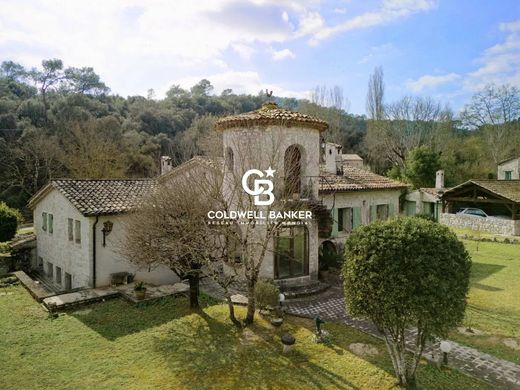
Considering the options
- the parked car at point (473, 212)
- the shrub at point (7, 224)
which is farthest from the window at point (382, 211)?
the shrub at point (7, 224)

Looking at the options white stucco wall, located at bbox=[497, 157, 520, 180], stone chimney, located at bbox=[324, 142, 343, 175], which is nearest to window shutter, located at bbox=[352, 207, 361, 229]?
stone chimney, located at bbox=[324, 142, 343, 175]

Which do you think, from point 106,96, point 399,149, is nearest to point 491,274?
point 399,149

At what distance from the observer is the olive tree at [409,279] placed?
7254 mm

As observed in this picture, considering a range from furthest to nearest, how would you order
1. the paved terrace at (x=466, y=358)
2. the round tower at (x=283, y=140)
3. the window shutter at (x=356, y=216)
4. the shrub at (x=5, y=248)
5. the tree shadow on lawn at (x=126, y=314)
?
the window shutter at (x=356, y=216)
the shrub at (x=5, y=248)
the round tower at (x=283, y=140)
the tree shadow on lawn at (x=126, y=314)
the paved terrace at (x=466, y=358)

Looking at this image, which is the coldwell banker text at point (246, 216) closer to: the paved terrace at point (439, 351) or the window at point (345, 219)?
the paved terrace at point (439, 351)

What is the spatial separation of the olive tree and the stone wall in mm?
27359

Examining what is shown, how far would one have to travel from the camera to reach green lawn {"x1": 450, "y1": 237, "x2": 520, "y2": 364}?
10719mm

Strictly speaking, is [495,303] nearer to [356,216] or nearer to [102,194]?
[356,216]

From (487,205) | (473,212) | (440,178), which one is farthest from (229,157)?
(487,205)

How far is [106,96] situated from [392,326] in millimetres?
60732

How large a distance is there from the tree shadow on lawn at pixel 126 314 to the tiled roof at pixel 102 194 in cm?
411

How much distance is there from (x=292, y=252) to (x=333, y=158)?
28.9 ft

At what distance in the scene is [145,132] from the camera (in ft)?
162

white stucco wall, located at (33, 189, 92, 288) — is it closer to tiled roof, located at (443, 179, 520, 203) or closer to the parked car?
tiled roof, located at (443, 179, 520, 203)
